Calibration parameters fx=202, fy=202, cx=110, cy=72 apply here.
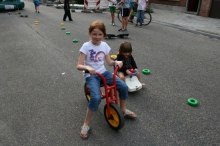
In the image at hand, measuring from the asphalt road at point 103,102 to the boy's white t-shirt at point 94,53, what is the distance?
31.8 inches

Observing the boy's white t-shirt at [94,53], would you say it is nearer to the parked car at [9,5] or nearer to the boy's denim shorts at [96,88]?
the boy's denim shorts at [96,88]

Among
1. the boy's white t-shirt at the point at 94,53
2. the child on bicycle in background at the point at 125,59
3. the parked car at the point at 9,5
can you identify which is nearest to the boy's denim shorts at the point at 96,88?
the boy's white t-shirt at the point at 94,53

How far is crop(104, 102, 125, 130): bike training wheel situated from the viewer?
244 cm

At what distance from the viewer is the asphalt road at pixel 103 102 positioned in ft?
8.45

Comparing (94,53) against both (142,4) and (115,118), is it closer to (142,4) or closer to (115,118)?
(115,118)

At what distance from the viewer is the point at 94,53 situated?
8.54 feet

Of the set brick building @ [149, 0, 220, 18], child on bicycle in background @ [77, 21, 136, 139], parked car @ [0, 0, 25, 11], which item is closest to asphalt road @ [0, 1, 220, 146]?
child on bicycle in background @ [77, 21, 136, 139]

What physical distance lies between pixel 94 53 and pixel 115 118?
871mm

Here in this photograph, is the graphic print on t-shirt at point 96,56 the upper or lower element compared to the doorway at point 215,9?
lower

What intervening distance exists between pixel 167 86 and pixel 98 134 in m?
1.86

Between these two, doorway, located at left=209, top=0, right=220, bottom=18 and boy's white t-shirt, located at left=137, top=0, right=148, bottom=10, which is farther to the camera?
doorway, located at left=209, top=0, right=220, bottom=18

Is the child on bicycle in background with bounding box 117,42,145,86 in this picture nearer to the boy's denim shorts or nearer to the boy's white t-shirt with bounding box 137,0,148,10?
the boy's denim shorts

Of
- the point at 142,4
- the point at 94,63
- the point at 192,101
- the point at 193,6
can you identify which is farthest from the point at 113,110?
the point at 193,6

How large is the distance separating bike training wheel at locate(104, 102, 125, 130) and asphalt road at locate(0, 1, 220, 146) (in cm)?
11
